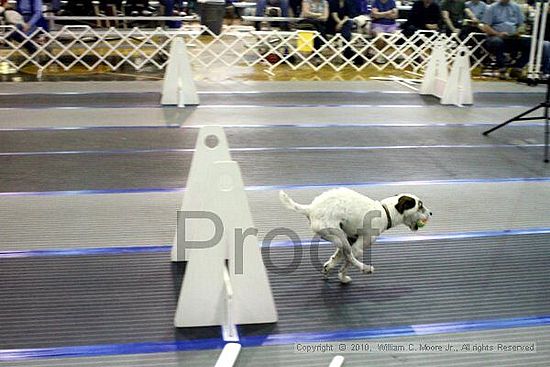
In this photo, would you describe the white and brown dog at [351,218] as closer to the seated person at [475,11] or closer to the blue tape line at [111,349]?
the blue tape line at [111,349]

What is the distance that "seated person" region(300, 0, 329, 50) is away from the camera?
1186cm

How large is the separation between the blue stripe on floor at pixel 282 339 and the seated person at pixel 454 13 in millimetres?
10286

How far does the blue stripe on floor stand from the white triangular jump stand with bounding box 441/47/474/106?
5.58m

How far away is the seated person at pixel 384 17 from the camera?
11.9 m

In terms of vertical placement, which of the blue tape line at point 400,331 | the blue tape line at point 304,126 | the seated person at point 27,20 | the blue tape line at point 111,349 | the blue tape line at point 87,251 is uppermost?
Answer: the seated person at point 27,20

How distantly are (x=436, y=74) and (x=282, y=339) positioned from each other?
6715 mm

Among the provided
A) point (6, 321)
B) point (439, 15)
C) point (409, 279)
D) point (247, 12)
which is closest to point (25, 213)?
point (6, 321)

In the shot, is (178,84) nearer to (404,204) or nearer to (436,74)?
(436,74)

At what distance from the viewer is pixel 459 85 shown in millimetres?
8203

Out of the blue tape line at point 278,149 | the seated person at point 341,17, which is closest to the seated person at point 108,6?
the seated person at point 341,17

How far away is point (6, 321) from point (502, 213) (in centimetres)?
320

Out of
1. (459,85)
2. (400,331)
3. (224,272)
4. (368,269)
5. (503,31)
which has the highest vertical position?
(503,31)

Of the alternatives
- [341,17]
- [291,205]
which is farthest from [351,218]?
[341,17]

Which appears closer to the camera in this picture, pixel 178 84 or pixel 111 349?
pixel 111 349
